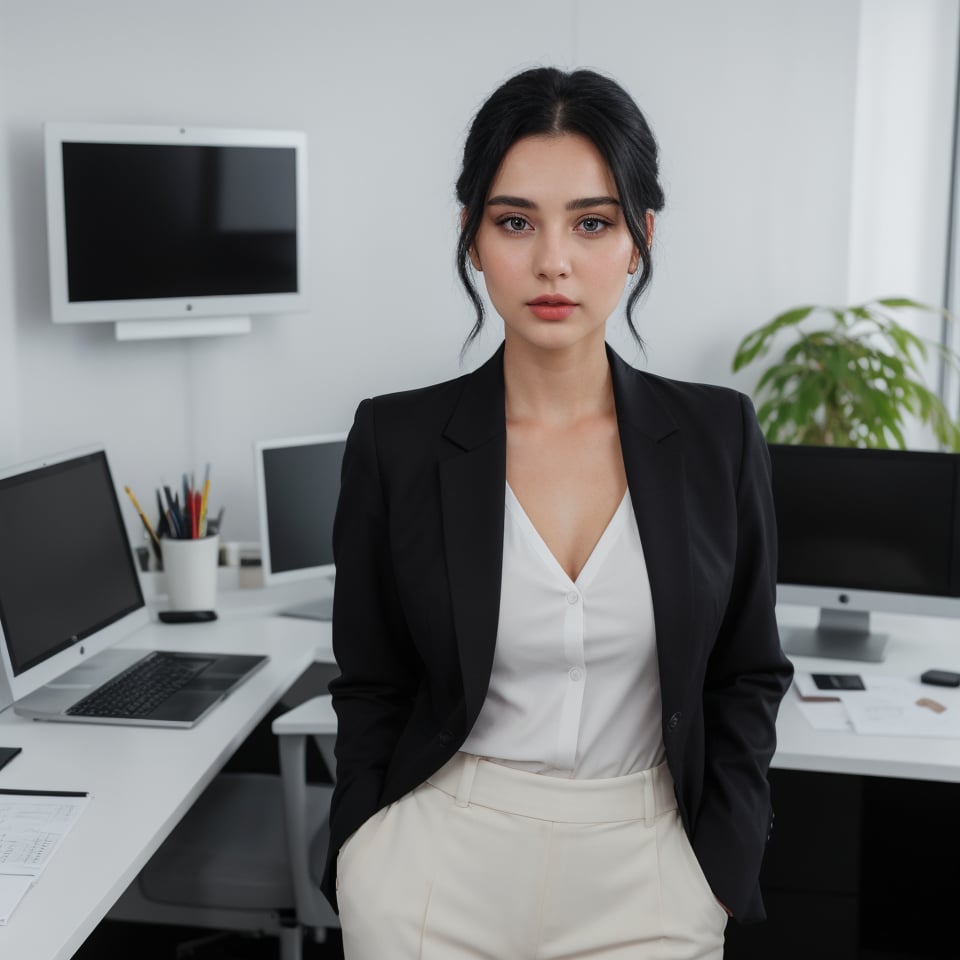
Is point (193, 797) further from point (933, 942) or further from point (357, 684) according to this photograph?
point (933, 942)

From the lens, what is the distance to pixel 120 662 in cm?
246

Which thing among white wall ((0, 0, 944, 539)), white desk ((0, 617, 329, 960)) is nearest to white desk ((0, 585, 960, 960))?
white desk ((0, 617, 329, 960))

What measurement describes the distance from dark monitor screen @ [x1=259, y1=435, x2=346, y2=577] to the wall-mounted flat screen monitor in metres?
0.54

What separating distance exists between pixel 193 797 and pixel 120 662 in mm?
686

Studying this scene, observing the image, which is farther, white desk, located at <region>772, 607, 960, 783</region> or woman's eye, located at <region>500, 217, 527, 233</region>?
white desk, located at <region>772, 607, 960, 783</region>

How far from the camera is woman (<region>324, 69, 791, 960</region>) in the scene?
1350 mm

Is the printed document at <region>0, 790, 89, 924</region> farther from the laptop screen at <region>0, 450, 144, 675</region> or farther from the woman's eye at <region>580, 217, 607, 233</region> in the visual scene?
the woman's eye at <region>580, 217, 607, 233</region>

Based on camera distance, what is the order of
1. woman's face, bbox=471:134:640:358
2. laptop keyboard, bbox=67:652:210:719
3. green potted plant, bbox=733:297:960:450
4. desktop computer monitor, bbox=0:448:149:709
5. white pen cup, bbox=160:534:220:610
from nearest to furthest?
woman's face, bbox=471:134:640:358, desktop computer monitor, bbox=0:448:149:709, laptop keyboard, bbox=67:652:210:719, white pen cup, bbox=160:534:220:610, green potted plant, bbox=733:297:960:450

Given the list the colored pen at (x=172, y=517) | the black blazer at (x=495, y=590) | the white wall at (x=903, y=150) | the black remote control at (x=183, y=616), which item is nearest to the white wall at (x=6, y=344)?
the colored pen at (x=172, y=517)

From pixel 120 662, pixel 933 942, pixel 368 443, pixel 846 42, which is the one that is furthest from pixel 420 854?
pixel 846 42

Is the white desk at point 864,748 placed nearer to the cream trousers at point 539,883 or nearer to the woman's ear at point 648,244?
the cream trousers at point 539,883

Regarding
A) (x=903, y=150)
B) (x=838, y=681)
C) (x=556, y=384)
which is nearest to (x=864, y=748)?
(x=838, y=681)

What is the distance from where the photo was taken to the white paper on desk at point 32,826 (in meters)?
1.56

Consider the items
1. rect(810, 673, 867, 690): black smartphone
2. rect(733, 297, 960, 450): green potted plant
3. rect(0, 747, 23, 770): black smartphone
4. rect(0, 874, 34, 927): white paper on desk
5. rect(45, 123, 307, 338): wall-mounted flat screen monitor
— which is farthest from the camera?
rect(733, 297, 960, 450): green potted plant
